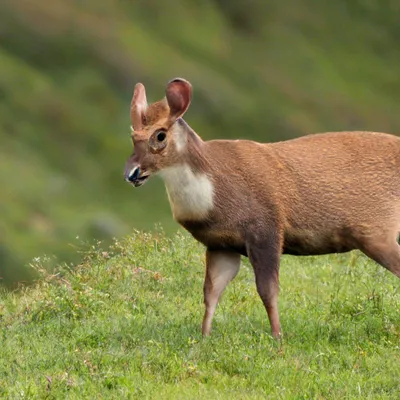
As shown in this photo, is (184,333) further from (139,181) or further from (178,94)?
(178,94)

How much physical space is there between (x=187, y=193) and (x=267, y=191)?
721 millimetres

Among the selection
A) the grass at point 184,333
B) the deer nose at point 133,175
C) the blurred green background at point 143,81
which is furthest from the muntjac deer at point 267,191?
the blurred green background at point 143,81

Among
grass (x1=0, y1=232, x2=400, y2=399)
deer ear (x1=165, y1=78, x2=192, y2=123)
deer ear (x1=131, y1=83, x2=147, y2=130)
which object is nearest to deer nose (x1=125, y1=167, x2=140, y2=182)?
deer ear (x1=131, y1=83, x2=147, y2=130)

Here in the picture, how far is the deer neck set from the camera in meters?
11.2

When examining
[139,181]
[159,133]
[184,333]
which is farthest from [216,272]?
[159,133]

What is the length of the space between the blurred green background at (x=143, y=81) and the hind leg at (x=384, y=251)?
58.5m

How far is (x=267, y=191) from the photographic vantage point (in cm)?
1147

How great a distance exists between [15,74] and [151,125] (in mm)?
89931

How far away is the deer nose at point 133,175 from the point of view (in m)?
10.8

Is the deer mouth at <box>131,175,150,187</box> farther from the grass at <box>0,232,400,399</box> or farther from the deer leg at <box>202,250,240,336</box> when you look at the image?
the grass at <box>0,232,400,399</box>

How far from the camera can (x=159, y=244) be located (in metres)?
14.6

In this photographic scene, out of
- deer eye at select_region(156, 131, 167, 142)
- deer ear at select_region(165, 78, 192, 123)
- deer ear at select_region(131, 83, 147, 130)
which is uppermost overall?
deer ear at select_region(165, 78, 192, 123)

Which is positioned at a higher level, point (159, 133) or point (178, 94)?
point (178, 94)

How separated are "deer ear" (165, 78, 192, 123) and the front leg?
1278 mm
